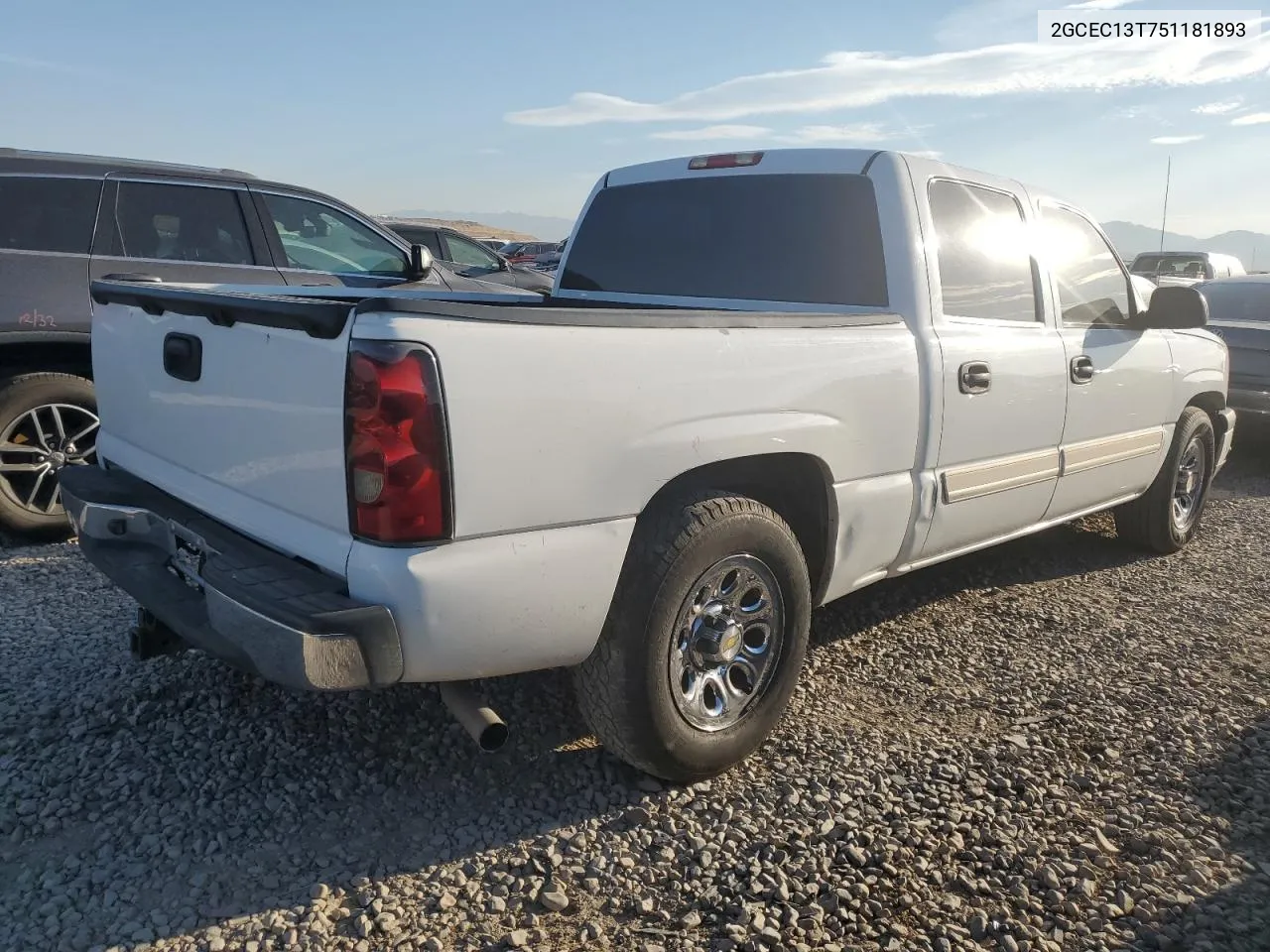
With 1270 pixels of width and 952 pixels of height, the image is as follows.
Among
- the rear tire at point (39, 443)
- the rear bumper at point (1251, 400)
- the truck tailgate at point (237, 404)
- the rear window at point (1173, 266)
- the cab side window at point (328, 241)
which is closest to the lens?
the truck tailgate at point (237, 404)

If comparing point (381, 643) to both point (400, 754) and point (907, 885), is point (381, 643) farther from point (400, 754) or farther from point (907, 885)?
point (907, 885)

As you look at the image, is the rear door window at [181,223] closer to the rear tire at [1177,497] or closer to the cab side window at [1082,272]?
the cab side window at [1082,272]

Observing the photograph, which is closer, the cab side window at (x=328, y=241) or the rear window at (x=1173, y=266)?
the cab side window at (x=328, y=241)

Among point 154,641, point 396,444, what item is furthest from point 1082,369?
point 154,641

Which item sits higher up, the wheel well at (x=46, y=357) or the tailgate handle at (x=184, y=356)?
the tailgate handle at (x=184, y=356)

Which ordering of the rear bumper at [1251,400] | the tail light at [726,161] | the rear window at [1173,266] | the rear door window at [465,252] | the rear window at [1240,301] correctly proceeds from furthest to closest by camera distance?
the rear window at [1173,266] → the rear door window at [465,252] → the rear window at [1240,301] → the rear bumper at [1251,400] → the tail light at [726,161]

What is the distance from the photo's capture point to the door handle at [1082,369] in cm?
422

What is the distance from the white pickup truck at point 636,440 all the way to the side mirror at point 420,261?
150 cm

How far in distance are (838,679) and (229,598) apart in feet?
7.60

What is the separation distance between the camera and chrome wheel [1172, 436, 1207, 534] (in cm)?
554

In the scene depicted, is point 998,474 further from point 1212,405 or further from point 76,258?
point 76,258

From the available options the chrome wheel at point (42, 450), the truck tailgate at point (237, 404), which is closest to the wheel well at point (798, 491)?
the truck tailgate at point (237, 404)

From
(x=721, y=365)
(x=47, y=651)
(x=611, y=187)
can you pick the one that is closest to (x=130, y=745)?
(x=47, y=651)

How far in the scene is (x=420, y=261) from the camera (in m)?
5.73
